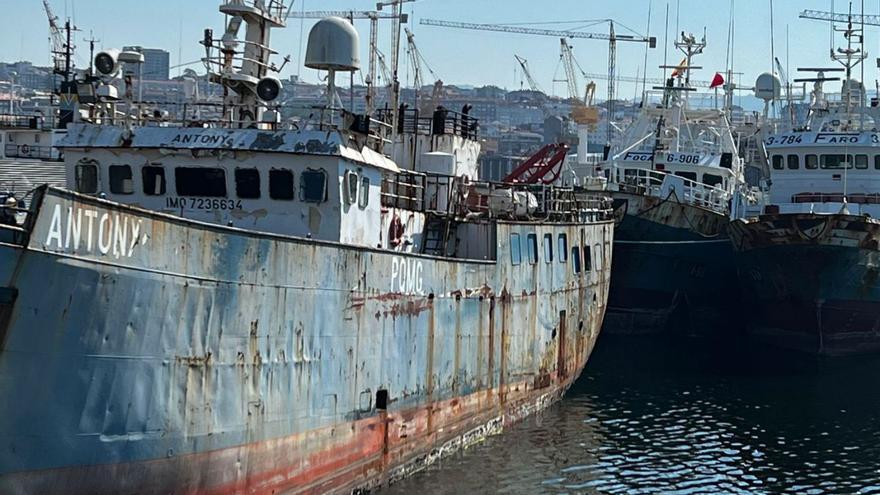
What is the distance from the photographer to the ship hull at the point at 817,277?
3991 cm

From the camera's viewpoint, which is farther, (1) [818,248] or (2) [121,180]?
(1) [818,248]

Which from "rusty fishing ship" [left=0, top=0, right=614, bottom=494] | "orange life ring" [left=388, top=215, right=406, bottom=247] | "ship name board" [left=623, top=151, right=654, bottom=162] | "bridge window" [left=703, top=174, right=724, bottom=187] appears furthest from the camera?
"ship name board" [left=623, top=151, right=654, bottom=162]

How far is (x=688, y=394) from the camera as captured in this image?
3434cm

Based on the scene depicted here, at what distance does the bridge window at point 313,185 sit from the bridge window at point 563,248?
35.3 ft

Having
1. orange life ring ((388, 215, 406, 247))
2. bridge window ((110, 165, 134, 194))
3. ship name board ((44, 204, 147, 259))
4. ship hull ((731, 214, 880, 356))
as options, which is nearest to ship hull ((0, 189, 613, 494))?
ship name board ((44, 204, 147, 259))

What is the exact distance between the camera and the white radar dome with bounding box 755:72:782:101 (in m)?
67.6

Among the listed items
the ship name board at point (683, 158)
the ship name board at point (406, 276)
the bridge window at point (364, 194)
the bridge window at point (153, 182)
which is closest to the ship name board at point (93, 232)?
the bridge window at point (153, 182)

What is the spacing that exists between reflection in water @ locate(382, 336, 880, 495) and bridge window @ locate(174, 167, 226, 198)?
6.18 metres

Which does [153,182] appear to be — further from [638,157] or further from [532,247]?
[638,157]

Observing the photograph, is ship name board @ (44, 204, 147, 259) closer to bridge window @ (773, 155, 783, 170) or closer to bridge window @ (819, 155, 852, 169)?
bridge window @ (819, 155, 852, 169)

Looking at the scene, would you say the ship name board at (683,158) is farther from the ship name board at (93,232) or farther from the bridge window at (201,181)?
the ship name board at (93,232)

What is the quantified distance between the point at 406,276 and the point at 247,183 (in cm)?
329

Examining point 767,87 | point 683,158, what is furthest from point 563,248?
point 767,87

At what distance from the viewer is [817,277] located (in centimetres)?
4056
